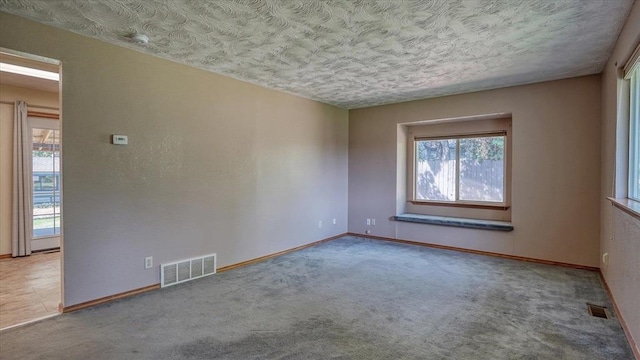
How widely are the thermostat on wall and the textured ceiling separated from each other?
0.92m

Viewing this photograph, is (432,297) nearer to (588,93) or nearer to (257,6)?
(257,6)

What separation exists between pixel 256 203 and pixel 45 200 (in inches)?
144

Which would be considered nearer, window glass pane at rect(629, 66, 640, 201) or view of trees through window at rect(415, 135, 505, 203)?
window glass pane at rect(629, 66, 640, 201)

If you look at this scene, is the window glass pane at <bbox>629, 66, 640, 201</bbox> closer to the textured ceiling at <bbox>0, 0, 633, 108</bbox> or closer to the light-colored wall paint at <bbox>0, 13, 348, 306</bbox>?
the textured ceiling at <bbox>0, 0, 633, 108</bbox>

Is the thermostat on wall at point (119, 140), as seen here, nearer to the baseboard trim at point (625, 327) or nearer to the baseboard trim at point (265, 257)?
the baseboard trim at point (265, 257)

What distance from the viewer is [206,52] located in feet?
11.0

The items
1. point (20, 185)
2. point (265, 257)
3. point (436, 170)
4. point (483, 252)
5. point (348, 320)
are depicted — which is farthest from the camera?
point (436, 170)

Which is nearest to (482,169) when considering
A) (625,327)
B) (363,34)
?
(625,327)

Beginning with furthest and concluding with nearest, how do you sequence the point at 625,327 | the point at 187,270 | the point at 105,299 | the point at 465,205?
the point at 465,205, the point at 187,270, the point at 105,299, the point at 625,327

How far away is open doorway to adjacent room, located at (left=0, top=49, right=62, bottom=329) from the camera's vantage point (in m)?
4.17

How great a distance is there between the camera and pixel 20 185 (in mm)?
4867

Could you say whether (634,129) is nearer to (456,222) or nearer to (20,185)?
(456,222)

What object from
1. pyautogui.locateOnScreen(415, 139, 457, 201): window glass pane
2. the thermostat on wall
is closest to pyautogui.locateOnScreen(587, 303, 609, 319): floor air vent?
pyautogui.locateOnScreen(415, 139, 457, 201): window glass pane

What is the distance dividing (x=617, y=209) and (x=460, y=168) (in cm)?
276
